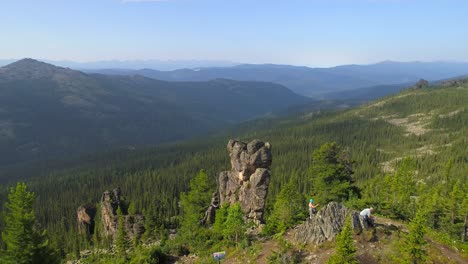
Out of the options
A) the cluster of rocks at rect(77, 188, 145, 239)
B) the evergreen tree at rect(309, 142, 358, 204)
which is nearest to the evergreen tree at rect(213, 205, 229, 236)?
the evergreen tree at rect(309, 142, 358, 204)

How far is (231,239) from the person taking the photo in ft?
147

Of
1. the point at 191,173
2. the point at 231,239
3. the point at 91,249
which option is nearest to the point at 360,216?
the point at 231,239

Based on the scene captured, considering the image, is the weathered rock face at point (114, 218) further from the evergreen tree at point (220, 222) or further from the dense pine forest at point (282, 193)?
the evergreen tree at point (220, 222)

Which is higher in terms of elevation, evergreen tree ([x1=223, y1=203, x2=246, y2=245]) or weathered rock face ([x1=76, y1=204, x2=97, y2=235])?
evergreen tree ([x1=223, y1=203, x2=246, y2=245])

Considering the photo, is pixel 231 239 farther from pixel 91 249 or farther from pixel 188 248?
pixel 91 249

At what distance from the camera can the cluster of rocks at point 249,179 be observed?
5962 cm

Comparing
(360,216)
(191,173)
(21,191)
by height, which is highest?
(21,191)

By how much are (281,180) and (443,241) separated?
3843 inches

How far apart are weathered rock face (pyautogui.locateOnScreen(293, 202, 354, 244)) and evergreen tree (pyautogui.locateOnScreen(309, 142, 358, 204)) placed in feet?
66.3

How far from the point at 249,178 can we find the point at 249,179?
22cm

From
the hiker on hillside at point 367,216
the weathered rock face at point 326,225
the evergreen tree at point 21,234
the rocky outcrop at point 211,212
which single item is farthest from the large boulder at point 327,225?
the rocky outcrop at point 211,212

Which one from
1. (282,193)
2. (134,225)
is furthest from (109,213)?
(282,193)

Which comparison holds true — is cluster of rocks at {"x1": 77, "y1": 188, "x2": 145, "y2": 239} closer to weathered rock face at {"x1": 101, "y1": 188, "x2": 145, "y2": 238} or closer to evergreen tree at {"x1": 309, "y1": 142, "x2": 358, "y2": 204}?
weathered rock face at {"x1": 101, "y1": 188, "x2": 145, "y2": 238}

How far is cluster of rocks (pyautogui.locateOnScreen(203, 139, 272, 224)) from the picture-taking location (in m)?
59.6
